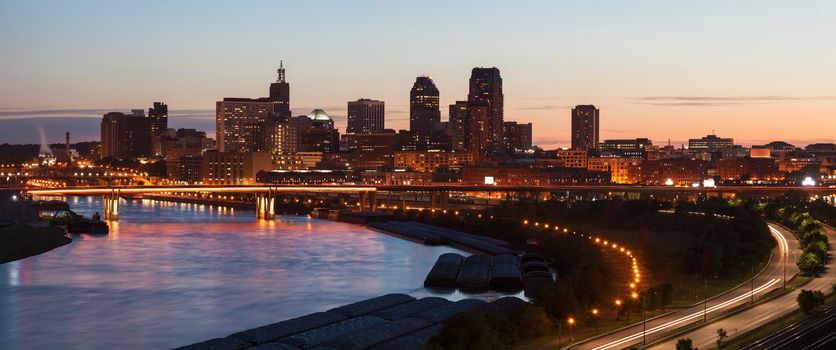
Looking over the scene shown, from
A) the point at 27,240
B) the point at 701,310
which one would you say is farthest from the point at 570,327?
the point at 27,240

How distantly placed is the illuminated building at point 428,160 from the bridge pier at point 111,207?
309 ft

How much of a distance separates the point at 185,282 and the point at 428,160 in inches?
5295

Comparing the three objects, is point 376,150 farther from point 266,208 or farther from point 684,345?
point 684,345

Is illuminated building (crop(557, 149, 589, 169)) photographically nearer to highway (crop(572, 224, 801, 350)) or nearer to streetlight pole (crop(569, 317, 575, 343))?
highway (crop(572, 224, 801, 350))

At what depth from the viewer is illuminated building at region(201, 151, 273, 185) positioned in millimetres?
148500

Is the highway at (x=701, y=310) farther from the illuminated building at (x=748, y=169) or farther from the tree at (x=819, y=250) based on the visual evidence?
the illuminated building at (x=748, y=169)

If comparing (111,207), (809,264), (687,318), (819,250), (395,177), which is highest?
(395,177)

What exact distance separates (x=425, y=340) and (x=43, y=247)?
3345 cm

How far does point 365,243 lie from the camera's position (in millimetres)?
62219

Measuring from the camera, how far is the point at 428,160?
176m

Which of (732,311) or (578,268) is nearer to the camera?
(732,311)

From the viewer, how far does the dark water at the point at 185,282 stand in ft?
105

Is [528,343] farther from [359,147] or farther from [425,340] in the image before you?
[359,147]

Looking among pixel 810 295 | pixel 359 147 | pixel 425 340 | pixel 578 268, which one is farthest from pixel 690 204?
pixel 359 147
